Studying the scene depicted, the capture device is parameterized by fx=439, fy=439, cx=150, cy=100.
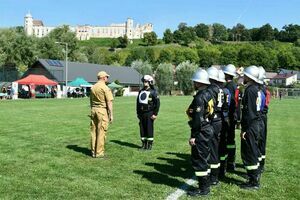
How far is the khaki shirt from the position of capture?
36.3 ft

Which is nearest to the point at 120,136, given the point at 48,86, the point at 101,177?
the point at 101,177

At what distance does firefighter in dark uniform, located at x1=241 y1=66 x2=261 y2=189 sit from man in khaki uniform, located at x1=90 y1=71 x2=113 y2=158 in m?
4.02

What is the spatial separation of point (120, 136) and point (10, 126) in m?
5.13

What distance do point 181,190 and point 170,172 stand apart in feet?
5.25

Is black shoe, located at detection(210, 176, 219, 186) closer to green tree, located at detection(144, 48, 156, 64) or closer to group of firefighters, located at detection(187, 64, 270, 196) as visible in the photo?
group of firefighters, located at detection(187, 64, 270, 196)


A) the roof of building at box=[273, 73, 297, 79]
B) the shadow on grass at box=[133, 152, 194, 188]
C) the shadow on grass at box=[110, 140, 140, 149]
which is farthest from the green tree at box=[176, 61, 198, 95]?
the shadow on grass at box=[133, 152, 194, 188]

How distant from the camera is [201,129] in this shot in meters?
7.62

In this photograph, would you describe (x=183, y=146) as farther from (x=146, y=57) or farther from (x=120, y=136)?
(x=146, y=57)

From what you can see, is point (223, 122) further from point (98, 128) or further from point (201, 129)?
point (98, 128)

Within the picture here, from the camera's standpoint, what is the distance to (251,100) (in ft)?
26.2

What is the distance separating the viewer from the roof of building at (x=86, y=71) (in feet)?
274

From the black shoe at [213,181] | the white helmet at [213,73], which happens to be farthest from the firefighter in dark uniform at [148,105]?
the black shoe at [213,181]

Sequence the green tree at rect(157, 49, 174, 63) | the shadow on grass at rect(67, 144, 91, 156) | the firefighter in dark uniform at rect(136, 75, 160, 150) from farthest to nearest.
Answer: the green tree at rect(157, 49, 174, 63), the firefighter in dark uniform at rect(136, 75, 160, 150), the shadow on grass at rect(67, 144, 91, 156)

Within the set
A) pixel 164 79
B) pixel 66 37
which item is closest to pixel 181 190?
pixel 164 79
